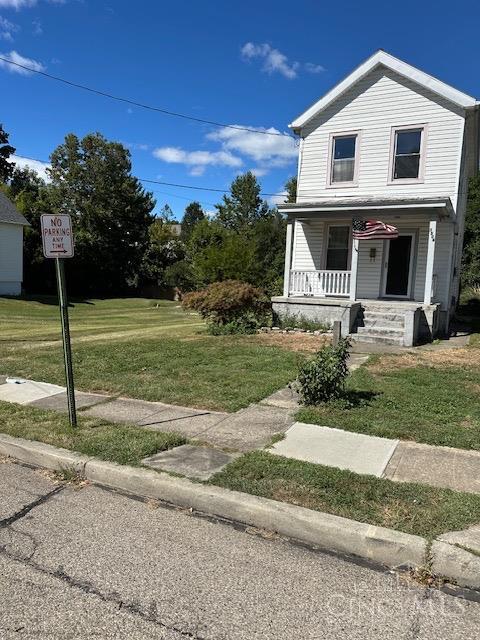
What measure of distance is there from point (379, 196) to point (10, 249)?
71.6 feet

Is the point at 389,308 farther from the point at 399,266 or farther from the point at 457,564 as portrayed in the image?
the point at 457,564

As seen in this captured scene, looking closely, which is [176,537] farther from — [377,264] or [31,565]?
[377,264]

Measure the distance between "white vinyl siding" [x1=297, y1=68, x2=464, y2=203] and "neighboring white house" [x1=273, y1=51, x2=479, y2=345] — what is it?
29mm

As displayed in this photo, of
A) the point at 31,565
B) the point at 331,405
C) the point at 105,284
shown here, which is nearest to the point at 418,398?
the point at 331,405

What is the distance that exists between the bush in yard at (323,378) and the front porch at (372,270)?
20.6 ft

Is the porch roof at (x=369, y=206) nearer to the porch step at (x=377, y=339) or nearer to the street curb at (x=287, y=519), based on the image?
the porch step at (x=377, y=339)

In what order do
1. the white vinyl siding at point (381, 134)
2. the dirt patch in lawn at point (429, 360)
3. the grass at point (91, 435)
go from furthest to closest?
the white vinyl siding at point (381, 134) < the dirt patch in lawn at point (429, 360) < the grass at point (91, 435)

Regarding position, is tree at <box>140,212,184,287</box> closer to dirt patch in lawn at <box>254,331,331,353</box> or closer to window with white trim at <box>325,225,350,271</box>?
window with white trim at <box>325,225,350,271</box>

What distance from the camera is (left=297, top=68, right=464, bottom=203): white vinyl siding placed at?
14508 mm

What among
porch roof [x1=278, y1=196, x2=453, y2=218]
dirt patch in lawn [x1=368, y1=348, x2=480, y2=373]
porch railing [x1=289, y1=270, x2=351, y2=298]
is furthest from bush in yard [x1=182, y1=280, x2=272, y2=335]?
dirt patch in lawn [x1=368, y1=348, x2=480, y2=373]

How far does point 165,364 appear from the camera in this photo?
9.06 m

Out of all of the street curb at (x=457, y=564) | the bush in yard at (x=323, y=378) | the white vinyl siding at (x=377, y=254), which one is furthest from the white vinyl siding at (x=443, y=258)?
the street curb at (x=457, y=564)

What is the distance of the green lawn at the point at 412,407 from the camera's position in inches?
218

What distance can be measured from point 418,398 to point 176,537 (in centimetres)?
442
